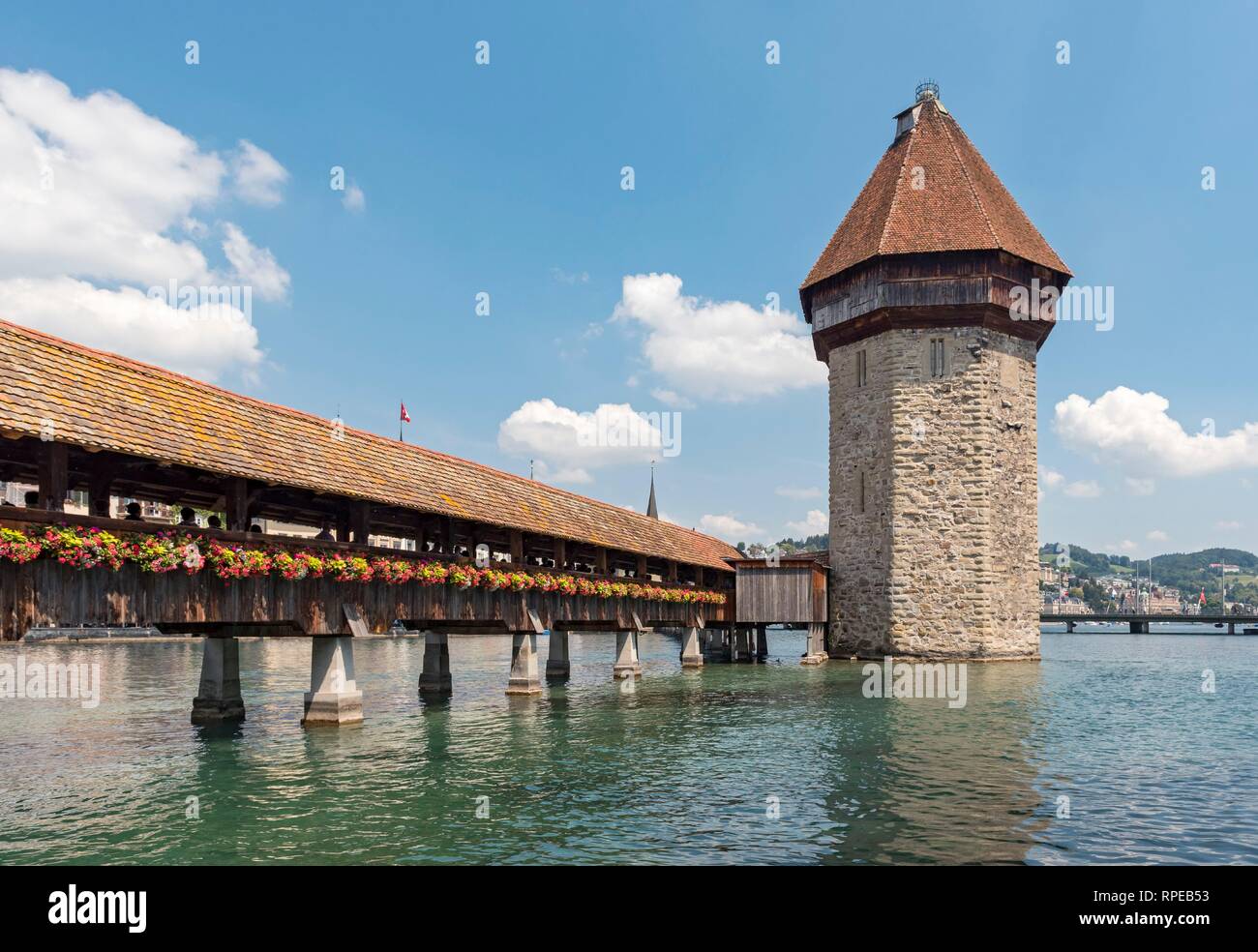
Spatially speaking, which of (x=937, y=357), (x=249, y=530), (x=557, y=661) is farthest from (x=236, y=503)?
(x=937, y=357)

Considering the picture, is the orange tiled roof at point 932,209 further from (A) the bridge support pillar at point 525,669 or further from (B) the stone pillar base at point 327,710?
(B) the stone pillar base at point 327,710

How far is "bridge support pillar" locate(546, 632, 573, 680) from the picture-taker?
96.9 feet

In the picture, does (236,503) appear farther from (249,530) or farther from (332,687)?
(332,687)

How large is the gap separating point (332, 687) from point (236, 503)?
4.58 metres

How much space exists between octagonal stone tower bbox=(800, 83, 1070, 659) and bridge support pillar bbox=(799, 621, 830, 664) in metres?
0.56

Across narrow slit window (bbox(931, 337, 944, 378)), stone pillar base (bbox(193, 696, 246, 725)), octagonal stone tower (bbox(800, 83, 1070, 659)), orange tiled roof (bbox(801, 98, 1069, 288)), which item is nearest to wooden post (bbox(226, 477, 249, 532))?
stone pillar base (bbox(193, 696, 246, 725))

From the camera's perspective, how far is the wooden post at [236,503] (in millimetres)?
14602

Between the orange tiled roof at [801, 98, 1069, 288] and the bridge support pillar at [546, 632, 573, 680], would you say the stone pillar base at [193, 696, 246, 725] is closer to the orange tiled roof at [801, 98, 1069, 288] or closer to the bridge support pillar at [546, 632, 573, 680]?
the bridge support pillar at [546, 632, 573, 680]

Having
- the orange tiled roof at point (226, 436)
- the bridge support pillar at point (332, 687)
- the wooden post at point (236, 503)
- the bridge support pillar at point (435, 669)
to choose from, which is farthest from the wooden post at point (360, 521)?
the bridge support pillar at point (435, 669)

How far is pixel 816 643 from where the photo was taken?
113ft

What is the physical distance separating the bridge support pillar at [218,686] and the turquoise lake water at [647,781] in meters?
0.68

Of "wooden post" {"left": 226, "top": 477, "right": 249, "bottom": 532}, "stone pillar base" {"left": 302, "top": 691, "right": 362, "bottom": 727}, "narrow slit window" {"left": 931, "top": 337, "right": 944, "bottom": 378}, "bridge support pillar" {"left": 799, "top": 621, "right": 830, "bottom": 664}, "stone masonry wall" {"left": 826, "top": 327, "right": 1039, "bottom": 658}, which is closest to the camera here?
"wooden post" {"left": 226, "top": 477, "right": 249, "bottom": 532}

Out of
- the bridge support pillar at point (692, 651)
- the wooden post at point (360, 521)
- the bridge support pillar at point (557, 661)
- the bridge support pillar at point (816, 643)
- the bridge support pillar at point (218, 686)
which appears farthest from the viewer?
the bridge support pillar at point (692, 651)
